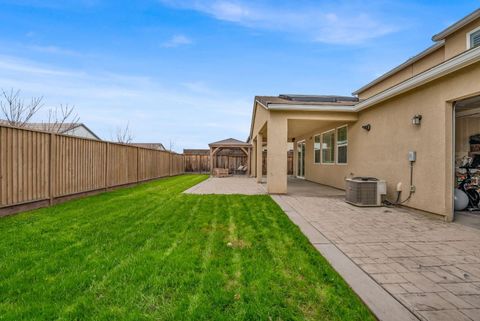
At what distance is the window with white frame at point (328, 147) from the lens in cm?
1137

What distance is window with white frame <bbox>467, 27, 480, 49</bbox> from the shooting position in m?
6.96

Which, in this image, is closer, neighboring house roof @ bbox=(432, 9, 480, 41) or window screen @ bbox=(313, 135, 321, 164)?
neighboring house roof @ bbox=(432, 9, 480, 41)

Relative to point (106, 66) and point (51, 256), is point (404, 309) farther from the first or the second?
point (106, 66)

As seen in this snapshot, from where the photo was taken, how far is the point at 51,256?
3.09 meters

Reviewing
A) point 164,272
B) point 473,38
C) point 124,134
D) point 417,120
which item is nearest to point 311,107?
point 417,120

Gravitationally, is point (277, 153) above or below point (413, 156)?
above

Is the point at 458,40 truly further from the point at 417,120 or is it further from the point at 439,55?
the point at 417,120

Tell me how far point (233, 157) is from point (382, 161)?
15583mm

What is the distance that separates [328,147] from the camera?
39.2 ft

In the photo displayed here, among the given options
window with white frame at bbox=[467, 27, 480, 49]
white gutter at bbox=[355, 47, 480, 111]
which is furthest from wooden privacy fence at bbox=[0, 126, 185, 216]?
window with white frame at bbox=[467, 27, 480, 49]

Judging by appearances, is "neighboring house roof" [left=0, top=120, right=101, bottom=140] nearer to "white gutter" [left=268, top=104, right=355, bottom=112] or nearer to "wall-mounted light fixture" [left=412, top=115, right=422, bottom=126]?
"white gutter" [left=268, top=104, right=355, bottom=112]

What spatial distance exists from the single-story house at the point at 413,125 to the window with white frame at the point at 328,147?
5 centimetres

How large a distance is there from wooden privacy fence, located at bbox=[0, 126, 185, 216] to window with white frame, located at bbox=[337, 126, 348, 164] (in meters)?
9.21

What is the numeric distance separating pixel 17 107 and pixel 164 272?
15.6 metres
